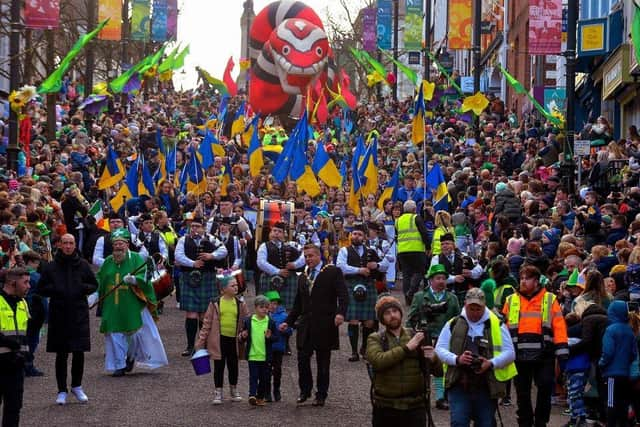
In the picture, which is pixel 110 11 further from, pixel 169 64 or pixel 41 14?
pixel 41 14

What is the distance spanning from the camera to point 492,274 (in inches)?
607

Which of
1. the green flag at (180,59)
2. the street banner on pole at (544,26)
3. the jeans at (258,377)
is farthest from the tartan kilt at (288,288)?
the green flag at (180,59)

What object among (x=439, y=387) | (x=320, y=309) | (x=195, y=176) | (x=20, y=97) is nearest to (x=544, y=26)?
(x=195, y=176)

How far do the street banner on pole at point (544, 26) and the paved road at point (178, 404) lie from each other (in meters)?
16.6

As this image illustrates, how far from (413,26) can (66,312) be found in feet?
129

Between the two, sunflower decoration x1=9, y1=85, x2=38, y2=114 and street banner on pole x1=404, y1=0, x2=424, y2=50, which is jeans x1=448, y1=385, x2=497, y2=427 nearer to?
sunflower decoration x1=9, y1=85, x2=38, y2=114

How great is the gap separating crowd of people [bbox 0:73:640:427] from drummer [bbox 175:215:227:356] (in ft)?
0.07

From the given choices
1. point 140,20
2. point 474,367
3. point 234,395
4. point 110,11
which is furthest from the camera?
point 140,20

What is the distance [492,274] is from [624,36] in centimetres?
1698

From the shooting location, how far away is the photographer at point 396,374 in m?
10.6

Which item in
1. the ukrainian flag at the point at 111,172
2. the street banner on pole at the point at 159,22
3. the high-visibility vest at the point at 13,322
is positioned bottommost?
the high-visibility vest at the point at 13,322

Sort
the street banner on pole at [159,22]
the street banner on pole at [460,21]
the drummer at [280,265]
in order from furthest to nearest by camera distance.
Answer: the street banner on pole at [159,22], the street banner on pole at [460,21], the drummer at [280,265]

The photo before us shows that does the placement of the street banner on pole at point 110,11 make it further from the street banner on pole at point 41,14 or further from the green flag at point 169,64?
the street banner on pole at point 41,14

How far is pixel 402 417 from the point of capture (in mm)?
10680
